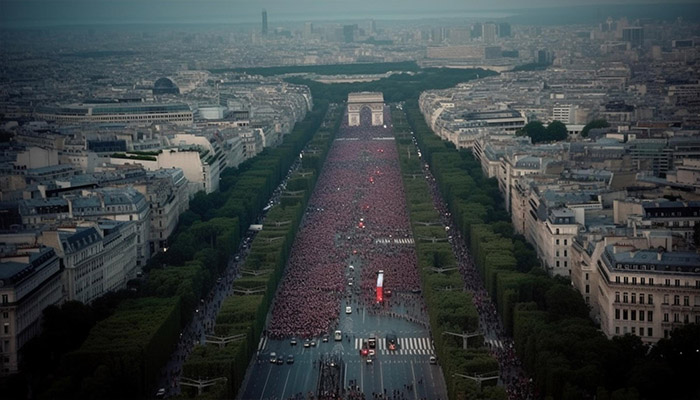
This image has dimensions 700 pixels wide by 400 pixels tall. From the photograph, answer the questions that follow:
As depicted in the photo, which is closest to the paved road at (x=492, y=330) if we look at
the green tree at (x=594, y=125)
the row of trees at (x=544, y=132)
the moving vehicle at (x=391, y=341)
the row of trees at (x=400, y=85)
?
the moving vehicle at (x=391, y=341)

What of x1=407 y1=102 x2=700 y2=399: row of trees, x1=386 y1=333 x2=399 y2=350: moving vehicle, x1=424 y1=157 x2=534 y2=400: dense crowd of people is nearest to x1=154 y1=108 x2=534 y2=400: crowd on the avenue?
x1=424 y1=157 x2=534 y2=400: dense crowd of people

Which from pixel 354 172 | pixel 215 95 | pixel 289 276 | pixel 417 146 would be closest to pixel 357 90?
pixel 215 95

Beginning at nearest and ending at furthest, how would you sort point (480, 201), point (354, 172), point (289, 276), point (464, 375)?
point (464, 375), point (289, 276), point (480, 201), point (354, 172)

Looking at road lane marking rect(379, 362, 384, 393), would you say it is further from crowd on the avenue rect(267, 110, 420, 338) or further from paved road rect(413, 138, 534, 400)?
crowd on the avenue rect(267, 110, 420, 338)

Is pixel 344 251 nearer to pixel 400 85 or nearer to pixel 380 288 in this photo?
pixel 380 288

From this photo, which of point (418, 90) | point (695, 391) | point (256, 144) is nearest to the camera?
point (695, 391)

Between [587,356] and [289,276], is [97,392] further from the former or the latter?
[289,276]

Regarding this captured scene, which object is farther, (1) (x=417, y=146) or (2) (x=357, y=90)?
(2) (x=357, y=90)
